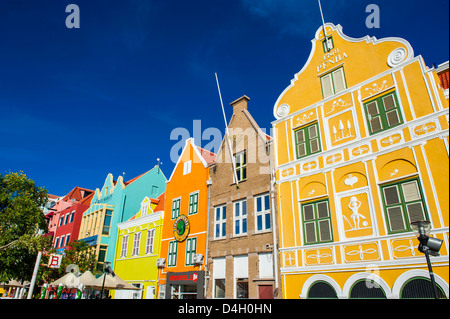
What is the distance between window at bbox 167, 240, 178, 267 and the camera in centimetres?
2261

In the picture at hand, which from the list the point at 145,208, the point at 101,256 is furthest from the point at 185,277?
the point at 101,256

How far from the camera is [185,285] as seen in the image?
2127cm

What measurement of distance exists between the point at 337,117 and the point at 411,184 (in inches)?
186

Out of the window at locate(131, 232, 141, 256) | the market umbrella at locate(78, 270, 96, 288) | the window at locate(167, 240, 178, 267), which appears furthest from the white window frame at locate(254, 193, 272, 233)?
the window at locate(131, 232, 141, 256)

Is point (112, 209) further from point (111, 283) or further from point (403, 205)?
point (403, 205)

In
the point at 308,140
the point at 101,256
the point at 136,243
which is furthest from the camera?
the point at 101,256

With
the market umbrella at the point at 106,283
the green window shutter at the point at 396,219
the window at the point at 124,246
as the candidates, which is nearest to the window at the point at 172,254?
the market umbrella at the point at 106,283

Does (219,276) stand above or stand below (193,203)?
below

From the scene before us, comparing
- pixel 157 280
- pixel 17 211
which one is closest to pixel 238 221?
pixel 157 280

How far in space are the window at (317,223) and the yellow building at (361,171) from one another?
47mm

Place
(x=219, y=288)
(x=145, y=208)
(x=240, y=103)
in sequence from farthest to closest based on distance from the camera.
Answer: (x=145, y=208)
(x=240, y=103)
(x=219, y=288)

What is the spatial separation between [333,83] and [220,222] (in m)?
10.9

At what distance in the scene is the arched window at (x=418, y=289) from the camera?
34.9ft

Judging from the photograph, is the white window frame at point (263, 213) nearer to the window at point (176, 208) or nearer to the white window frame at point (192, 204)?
the white window frame at point (192, 204)
